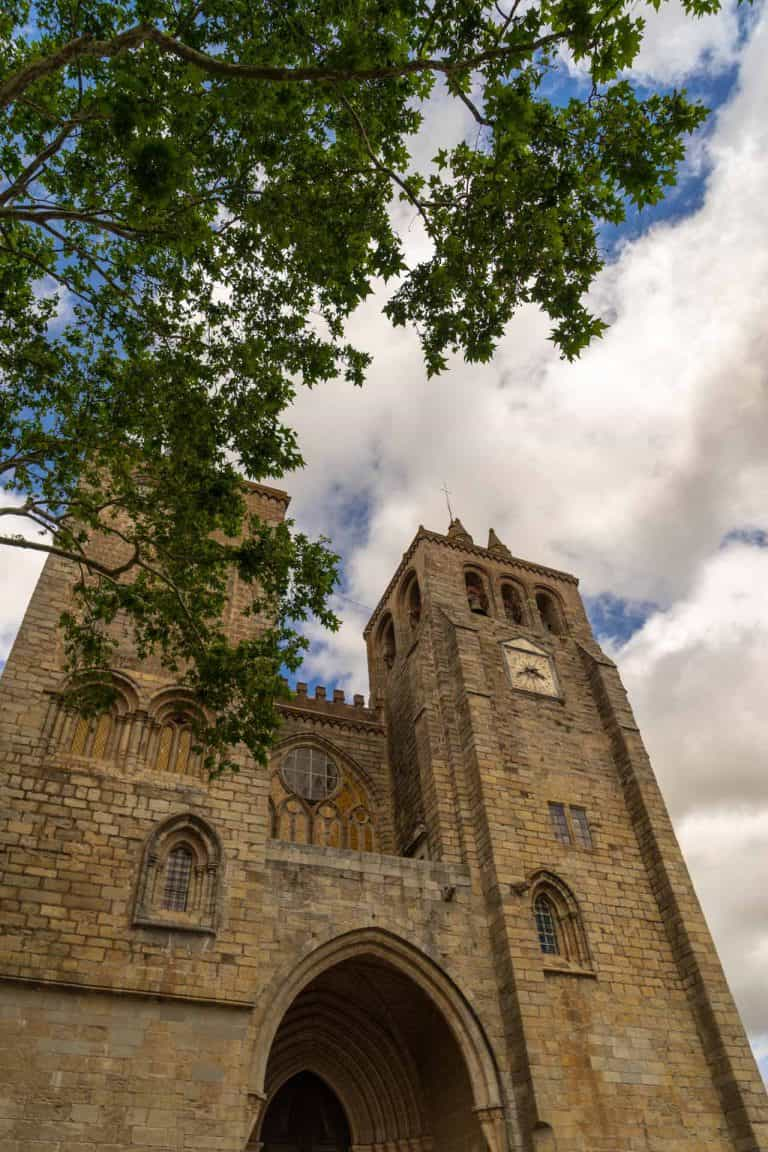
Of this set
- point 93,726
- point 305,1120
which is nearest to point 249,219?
point 93,726

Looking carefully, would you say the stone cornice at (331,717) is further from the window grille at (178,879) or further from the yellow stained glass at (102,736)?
the window grille at (178,879)

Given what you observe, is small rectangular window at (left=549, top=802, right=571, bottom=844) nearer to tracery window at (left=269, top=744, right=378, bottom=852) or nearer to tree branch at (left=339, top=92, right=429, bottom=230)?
tracery window at (left=269, top=744, right=378, bottom=852)

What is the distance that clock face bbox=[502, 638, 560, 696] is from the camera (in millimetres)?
18547

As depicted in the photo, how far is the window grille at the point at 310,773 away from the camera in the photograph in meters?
18.2

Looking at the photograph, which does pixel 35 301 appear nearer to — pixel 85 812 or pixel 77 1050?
pixel 85 812

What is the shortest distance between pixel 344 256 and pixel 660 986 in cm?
1373

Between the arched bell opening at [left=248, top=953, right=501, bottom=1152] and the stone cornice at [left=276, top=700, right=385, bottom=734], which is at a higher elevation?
the stone cornice at [left=276, top=700, right=385, bottom=734]

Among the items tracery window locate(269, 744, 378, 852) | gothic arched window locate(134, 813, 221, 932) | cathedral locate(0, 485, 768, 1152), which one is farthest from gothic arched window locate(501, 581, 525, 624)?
gothic arched window locate(134, 813, 221, 932)

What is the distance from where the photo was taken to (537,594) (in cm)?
2278

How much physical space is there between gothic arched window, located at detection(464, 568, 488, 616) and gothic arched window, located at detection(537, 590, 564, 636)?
1.75 meters

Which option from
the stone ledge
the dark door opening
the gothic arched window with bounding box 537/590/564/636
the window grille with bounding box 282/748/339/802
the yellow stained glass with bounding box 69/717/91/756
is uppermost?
the gothic arched window with bounding box 537/590/564/636

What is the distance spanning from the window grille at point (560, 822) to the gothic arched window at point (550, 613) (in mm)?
6623

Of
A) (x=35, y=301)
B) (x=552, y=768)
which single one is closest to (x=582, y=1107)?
(x=552, y=768)

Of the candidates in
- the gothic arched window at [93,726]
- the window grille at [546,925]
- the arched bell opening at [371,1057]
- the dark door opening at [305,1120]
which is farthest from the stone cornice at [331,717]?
the dark door opening at [305,1120]
